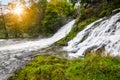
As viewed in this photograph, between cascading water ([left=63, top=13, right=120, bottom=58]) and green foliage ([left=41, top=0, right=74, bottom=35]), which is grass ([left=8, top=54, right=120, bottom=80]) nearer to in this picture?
cascading water ([left=63, top=13, right=120, bottom=58])

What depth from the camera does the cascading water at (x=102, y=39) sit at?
14420mm

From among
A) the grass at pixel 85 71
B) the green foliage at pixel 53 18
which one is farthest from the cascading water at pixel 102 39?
the green foliage at pixel 53 18

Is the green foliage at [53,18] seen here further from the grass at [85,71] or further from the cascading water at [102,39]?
the grass at [85,71]

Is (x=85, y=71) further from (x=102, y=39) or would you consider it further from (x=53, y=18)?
(x=53, y=18)

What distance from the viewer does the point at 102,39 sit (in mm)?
16844

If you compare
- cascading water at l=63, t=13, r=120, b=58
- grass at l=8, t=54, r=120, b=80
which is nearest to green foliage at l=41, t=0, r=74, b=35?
cascading water at l=63, t=13, r=120, b=58

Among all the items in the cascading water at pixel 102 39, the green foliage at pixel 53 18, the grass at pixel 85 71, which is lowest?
the grass at pixel 85 71

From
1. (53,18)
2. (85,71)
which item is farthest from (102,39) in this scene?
(53,18)

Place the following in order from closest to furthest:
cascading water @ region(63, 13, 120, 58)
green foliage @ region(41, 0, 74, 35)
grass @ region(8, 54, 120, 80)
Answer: grass @ region(8, 54, 120, 80)
cascading water @ region(63, 13, 120, 58)
green foliage @ region(41, 0, 74, 35)

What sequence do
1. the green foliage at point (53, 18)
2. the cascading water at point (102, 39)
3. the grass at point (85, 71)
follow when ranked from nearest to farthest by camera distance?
the grass at point (85, 71) → the cascading water at point (102, 39) → the green foliage at point (53, 18)

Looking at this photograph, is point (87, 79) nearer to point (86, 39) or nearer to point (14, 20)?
point (86, 39)

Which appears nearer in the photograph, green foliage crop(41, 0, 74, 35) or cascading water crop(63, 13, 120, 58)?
cascading water crop(63, 13, 120, 58)

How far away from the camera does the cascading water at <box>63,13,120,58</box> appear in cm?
1442

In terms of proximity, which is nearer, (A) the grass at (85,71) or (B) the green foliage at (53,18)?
(A) the grass at (85,71)
